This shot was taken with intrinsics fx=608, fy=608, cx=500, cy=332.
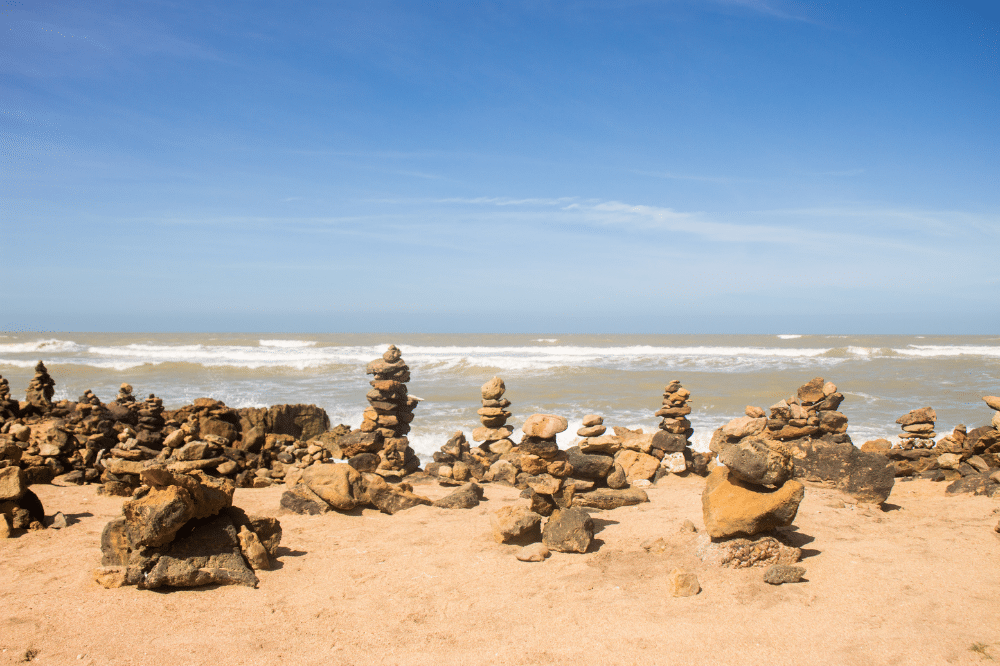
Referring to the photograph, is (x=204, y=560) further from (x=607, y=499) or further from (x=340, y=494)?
(x=607, y=499)

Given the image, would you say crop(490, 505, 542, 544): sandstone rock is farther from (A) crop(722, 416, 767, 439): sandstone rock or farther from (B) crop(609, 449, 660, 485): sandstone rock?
(A) crop(722, 416, 767, 439): sandstone rock

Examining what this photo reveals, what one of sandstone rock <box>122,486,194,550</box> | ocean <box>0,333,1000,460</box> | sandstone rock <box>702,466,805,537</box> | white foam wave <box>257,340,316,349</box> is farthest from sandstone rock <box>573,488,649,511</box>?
white foam wave <box>257,340,316,349</box>

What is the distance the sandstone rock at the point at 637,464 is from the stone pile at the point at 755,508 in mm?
4269

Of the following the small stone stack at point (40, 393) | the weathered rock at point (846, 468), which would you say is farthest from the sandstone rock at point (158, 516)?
the small stone stack at point (40, 393)

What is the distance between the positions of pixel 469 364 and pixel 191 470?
107 feet

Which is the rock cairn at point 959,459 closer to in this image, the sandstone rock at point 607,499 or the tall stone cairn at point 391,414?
the sandstone rock at point 607,499

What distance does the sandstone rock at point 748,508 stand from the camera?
20.6 ft

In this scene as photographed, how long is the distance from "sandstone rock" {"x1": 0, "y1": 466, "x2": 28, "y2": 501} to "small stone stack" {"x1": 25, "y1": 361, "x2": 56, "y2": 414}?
34.1 ft

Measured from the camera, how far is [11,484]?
7.50 m

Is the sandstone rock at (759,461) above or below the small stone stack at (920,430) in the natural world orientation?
above

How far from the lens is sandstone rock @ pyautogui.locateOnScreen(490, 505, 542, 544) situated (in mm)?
7426

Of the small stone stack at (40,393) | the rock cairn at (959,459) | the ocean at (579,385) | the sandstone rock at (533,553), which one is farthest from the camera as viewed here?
the ocean at (579,385)

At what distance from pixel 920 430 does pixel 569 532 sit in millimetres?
10137

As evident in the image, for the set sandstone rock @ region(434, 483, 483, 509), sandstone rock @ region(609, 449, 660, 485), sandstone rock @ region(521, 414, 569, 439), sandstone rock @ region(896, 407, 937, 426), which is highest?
sandstone rock @ region(521, 414, 569, 439)
